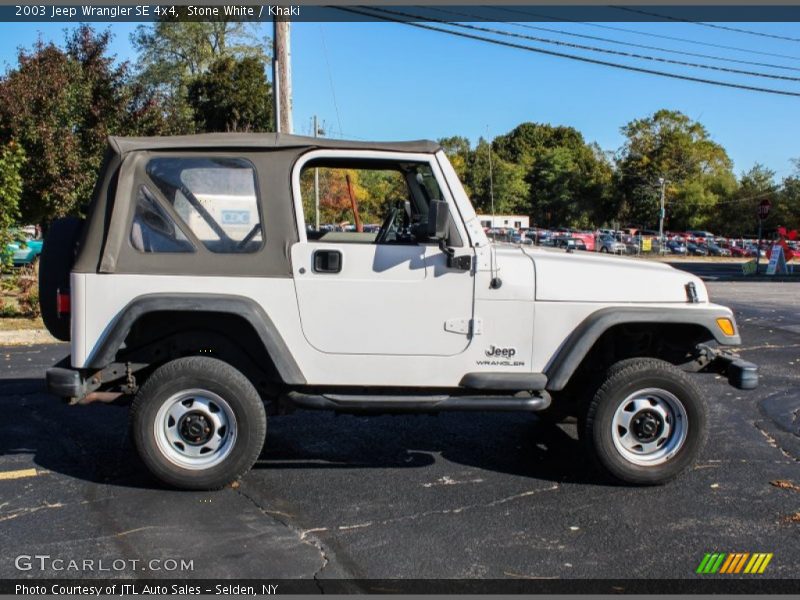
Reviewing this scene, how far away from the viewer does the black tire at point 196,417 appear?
4297mm

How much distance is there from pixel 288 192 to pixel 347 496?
6.17 feet

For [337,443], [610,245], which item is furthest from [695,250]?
[337,443]

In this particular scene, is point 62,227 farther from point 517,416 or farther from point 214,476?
point 517,416

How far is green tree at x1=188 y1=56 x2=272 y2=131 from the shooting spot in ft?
114

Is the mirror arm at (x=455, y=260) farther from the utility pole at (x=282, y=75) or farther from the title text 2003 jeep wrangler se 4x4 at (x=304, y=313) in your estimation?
the utility pole at (x=282, y=75)

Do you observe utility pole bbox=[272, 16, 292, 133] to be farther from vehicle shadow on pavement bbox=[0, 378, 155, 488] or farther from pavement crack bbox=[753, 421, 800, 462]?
pavement crack bbox=[753, 421, 800, 462]

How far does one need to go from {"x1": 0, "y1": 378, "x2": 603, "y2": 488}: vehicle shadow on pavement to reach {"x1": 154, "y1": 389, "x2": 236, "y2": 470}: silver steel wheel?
29 centimetres

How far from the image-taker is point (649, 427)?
451 cm

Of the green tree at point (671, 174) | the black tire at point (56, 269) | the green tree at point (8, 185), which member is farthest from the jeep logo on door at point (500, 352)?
the green tree at point (671, 174)

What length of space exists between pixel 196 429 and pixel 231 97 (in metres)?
32.9

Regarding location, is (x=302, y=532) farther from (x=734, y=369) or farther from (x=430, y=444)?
(x=734, y=369)

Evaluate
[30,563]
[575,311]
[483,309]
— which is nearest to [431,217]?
[483,309]

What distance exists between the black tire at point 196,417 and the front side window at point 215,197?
753 mm

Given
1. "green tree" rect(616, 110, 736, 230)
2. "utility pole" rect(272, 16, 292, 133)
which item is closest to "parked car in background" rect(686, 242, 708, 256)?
"green tree" rect(616, 110, 736, 230)
